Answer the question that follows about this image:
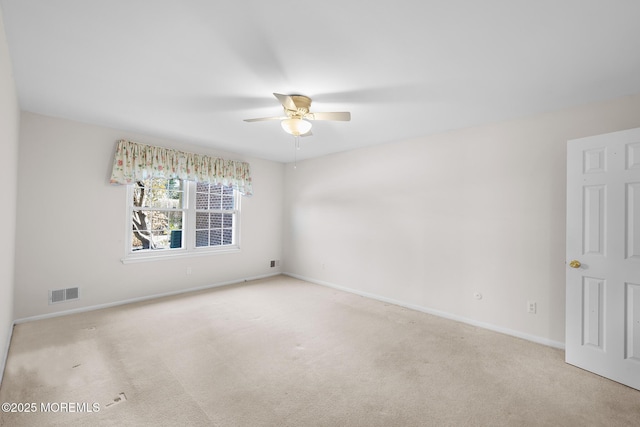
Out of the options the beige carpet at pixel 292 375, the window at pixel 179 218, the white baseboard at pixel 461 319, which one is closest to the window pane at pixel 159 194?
the window at pixel 179 218

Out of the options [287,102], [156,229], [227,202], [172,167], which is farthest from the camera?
[227,202]

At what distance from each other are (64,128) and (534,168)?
5.55 m

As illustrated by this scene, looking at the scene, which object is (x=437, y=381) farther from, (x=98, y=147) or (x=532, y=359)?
(x=98, y=147)

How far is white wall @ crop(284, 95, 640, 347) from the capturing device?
289cm

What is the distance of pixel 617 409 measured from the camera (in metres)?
1.94

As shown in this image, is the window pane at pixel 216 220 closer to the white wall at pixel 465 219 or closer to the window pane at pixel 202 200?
the window pane at pixel 202 200

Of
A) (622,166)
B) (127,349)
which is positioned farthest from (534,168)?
(127,349)

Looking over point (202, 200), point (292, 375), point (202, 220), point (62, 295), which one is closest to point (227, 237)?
point (202, 220)

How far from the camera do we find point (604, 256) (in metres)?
2.34

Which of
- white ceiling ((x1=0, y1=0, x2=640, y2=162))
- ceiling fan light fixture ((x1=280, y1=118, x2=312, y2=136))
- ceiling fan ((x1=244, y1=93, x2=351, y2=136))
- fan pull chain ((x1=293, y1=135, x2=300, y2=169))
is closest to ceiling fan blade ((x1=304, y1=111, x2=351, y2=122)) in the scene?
ceiling fan ((x1=244, y1=93, x2=351, y2=136))

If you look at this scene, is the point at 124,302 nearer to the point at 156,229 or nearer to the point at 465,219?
the point at 156,229

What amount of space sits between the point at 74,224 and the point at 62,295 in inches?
35.0

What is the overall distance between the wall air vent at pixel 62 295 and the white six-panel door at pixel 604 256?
548 cm

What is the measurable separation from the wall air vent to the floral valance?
1.47 metres
